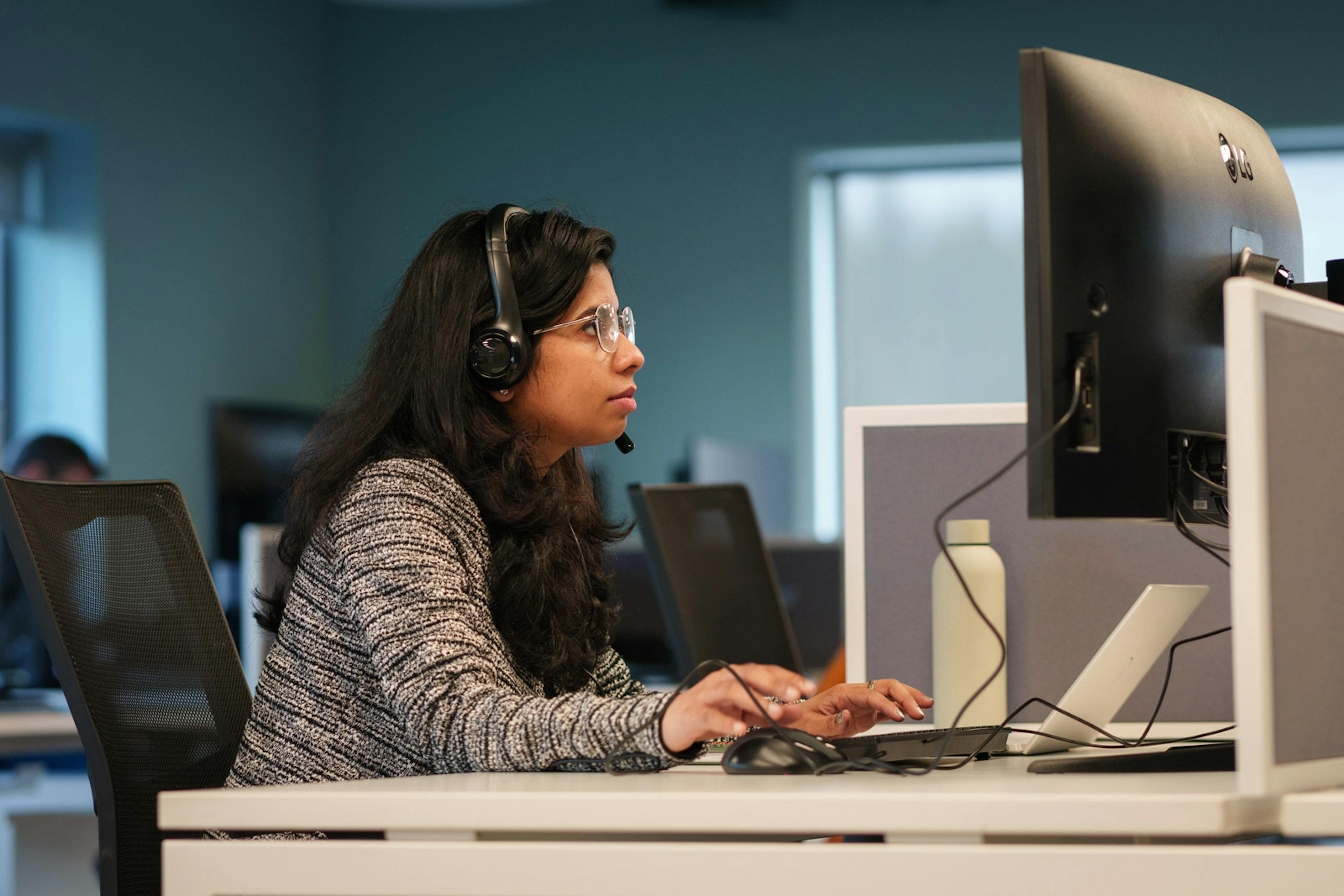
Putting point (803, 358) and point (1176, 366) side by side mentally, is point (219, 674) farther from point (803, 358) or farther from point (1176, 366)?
point (803, 358)

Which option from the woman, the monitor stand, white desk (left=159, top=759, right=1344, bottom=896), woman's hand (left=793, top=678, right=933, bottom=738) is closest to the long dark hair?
the woman

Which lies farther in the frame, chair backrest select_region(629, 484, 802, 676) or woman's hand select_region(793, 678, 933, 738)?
chair backrest select_region(629, 484, 802, 676)

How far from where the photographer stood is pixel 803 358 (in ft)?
18.3

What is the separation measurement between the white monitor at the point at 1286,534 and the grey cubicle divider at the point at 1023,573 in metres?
0.72

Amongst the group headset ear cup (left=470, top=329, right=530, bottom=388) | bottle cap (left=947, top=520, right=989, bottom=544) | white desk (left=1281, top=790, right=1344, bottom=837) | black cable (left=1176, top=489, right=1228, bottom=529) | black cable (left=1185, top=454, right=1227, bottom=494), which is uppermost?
headset ear cup (left=470, top=329, right=530, bottom=388)

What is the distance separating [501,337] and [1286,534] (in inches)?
27.5

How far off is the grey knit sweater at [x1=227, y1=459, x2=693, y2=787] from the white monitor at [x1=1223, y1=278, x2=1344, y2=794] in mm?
373

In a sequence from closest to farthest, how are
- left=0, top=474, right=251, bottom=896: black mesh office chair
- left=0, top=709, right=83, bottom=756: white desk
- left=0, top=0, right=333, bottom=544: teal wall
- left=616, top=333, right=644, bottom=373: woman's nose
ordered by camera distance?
left=0, top=474, right=251, bottom=896: black mesh office chair, left=616, top=333, right=644, bottom=373: woman's nose, left=0, top=709, right=83, bottom=756: white desk, left=0, top=0, right=333, bottom=544: teal wall

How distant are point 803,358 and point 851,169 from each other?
79cm

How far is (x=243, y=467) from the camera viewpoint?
17.5 feet

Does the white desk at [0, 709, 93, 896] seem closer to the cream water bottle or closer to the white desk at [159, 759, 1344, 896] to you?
the cream water bottle

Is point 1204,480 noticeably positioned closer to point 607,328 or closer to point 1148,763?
point 1148,763

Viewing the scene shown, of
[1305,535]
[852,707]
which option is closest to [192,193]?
[852,707]

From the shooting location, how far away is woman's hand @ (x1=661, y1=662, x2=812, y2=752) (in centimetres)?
89
